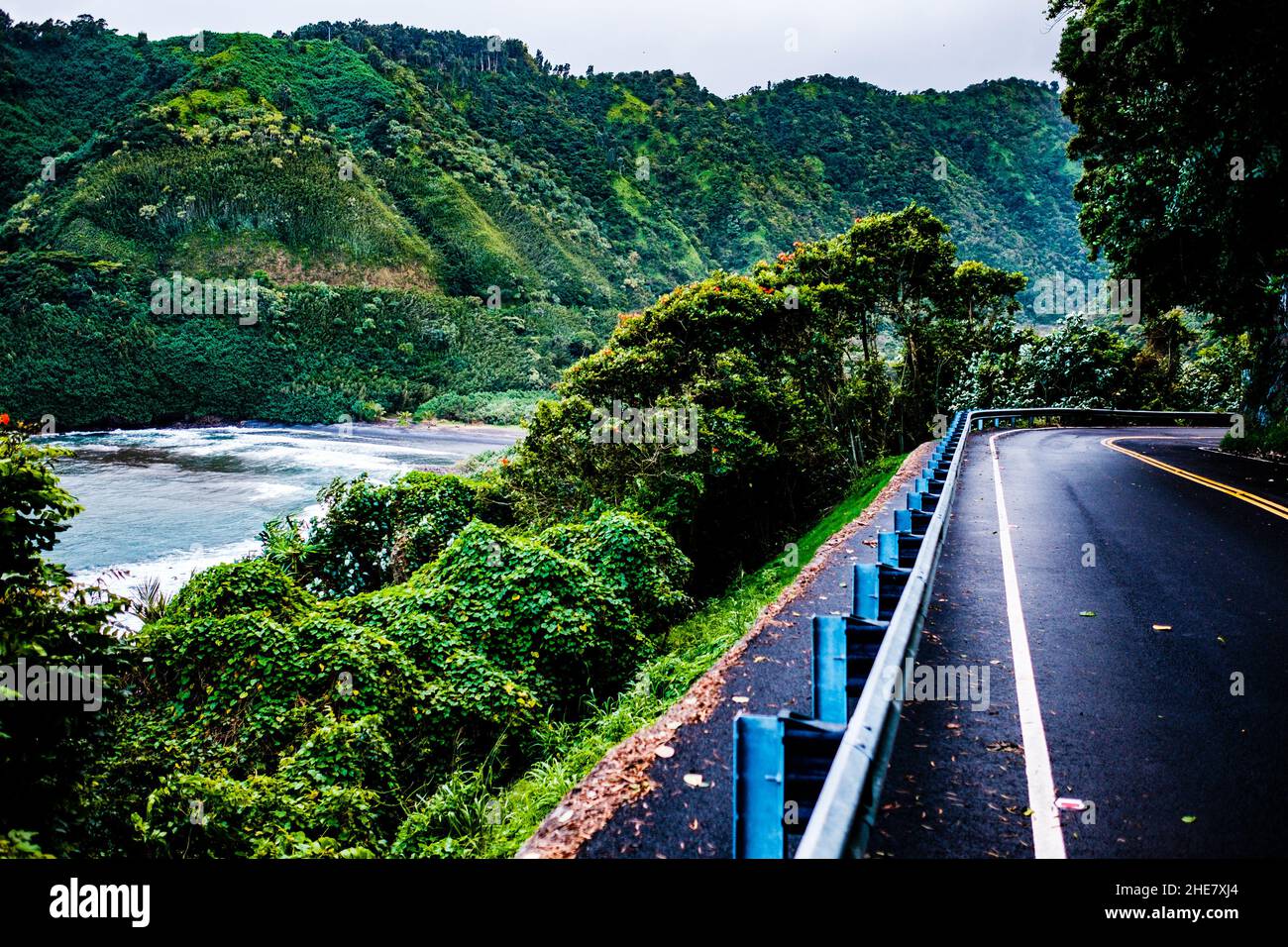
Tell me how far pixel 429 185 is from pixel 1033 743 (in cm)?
12262

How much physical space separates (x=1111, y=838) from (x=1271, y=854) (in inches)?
24.7

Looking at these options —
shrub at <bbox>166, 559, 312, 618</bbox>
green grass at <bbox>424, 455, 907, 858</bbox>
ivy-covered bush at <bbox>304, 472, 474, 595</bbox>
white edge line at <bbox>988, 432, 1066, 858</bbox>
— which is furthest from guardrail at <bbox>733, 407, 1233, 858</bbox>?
ivy-covered bush at <bbox>304, 472, 474, 595</bbox>

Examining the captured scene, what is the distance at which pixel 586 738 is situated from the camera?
7.12 metres

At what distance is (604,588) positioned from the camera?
10305 mm

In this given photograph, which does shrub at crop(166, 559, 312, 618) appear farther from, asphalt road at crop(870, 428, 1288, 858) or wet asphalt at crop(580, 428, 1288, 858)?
asphalt road at crop(870, 428, 1288, 858)

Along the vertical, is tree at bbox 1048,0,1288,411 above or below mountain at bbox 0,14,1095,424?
below

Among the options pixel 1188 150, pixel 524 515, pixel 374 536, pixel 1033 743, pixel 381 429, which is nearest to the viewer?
pixel 1033 743

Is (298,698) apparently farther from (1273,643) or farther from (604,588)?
(1273,643)

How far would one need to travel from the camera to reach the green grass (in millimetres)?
5246

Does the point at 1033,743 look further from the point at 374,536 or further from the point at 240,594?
the point at 374,536

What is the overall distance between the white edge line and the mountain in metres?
76.0

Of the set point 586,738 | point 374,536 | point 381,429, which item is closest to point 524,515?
point 374,536

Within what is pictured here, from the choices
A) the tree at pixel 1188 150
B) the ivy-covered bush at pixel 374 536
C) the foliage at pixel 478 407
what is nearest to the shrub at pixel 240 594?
the ivy-covered bush at pixel 374 536
